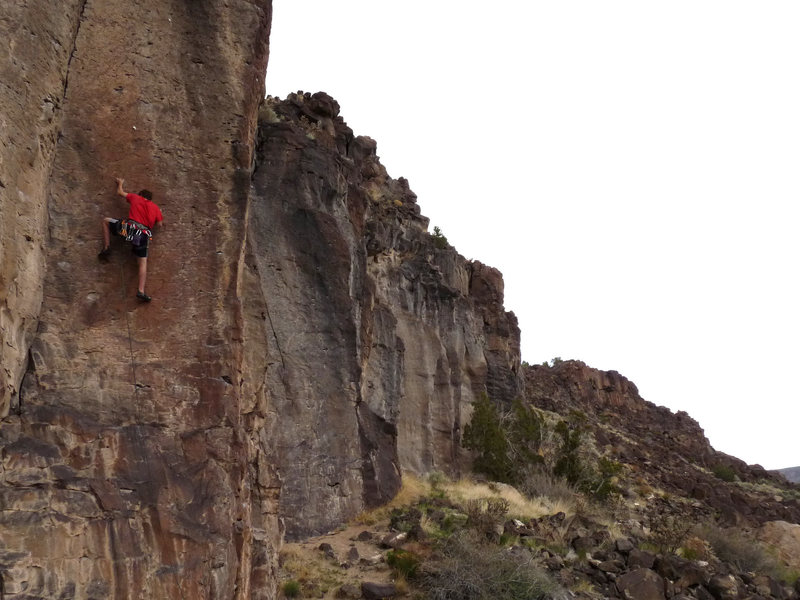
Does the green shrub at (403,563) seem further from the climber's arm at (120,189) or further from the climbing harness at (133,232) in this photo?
the climber's arm at (120,189)

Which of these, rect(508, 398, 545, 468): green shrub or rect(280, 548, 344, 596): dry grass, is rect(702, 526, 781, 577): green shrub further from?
rect(280, 548, 344, 596): dry grass

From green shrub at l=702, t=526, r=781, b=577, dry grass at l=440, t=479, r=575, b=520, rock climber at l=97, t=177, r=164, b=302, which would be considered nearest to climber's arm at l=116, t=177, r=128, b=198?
rock climber at l=97, t=177, r=164, b=302

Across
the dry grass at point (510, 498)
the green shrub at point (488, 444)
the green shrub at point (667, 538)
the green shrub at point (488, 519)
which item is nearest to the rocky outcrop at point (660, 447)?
the green shrub at point (488, 444)

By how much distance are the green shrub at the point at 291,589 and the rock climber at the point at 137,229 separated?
5.65 metres

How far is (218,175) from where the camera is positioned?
25.8 ft

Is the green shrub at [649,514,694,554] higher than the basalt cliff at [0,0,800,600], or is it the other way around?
the basalt cliff at [0,0,800,600]

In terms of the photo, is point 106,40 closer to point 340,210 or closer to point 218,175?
point 218,175

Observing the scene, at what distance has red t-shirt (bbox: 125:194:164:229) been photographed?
23.2 feet

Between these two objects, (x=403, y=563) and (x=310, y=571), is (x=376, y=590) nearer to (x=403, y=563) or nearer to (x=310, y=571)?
(x=403, y=563)

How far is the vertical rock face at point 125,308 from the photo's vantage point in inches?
232

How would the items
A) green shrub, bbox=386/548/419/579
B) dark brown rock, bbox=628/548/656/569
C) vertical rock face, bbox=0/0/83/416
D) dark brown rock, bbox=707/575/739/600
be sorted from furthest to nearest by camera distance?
dark brown rock, bbox=628/548/656/569 < dark brown rock, bbox=707/575/739/600 < green shrub, bbox=386/548/419/579 < vertical rock face, bbox=0/0/83/416

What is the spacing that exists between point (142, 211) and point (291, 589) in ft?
21.0

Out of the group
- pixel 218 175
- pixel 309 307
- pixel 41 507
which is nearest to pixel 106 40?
pixel 218 175

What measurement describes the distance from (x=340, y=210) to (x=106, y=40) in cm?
865
